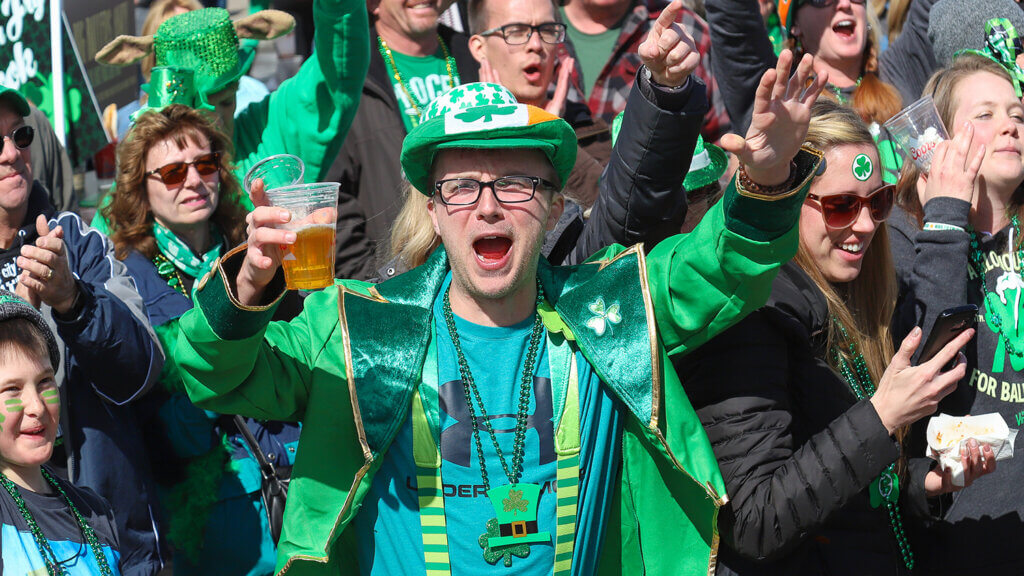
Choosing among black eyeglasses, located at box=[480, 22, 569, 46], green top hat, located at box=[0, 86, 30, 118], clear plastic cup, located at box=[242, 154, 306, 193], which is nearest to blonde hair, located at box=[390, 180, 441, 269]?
clear plastic cup, located at box=[242, 154, 306, 193]

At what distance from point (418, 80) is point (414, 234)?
1970 mm

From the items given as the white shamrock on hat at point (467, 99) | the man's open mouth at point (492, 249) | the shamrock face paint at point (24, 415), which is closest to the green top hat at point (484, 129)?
the white shamrock on hat at point (467, 99)

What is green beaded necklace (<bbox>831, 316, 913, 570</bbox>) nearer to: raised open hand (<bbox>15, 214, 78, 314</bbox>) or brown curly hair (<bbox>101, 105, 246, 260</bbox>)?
raised open hand (<bbox>15, 214, 78, 314</bbox>)

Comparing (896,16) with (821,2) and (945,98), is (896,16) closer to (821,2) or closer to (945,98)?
(821,2)

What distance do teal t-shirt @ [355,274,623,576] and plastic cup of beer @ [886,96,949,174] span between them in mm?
1767

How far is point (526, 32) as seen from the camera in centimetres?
520

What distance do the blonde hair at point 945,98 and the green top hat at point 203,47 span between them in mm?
2695

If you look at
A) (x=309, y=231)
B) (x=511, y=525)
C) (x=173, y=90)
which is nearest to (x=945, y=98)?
(x=511, y=525)

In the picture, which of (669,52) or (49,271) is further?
(49,271)

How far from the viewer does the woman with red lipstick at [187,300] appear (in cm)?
424

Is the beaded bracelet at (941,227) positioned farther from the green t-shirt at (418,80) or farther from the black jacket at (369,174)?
the green t-shirt at (418,80)

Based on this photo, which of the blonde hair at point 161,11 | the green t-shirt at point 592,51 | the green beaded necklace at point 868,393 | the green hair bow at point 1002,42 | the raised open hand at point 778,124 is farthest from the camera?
the blonde hair at point 161,11

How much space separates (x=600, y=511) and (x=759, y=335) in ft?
2.05

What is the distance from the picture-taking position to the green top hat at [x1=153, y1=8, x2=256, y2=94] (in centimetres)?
494
